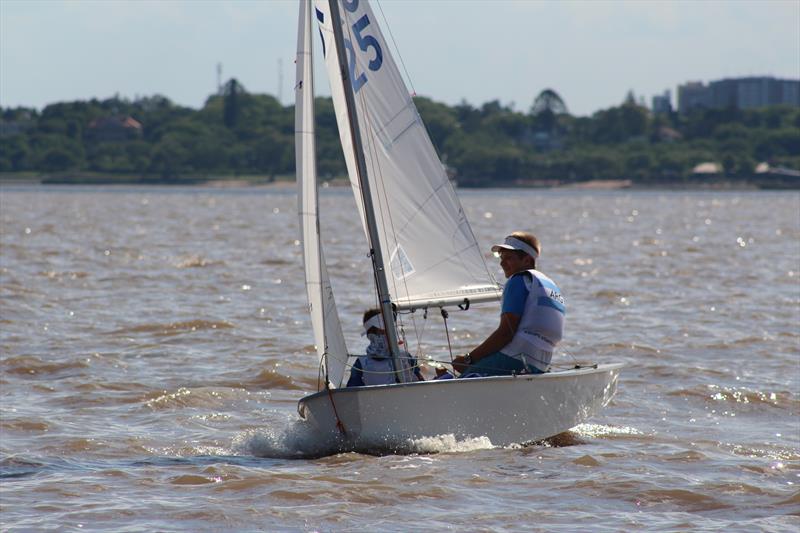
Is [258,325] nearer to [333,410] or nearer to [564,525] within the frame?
[333,410]

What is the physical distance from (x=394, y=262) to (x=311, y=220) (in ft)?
2.50

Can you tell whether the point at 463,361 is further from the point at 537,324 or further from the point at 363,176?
the point at 363,176

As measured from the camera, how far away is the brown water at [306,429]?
9.48m

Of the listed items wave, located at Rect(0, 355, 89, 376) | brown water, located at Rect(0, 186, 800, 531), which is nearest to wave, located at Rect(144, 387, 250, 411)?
brown water, located at Rect(0, 186, 800, 531)

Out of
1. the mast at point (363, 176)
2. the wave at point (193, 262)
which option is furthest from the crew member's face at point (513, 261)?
the wave at point (193, 262)

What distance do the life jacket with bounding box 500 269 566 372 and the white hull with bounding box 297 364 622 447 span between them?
0.20m

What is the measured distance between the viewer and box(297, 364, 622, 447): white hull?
1055 cm

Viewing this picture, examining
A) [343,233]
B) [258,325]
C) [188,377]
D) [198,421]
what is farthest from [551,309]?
[343,233]

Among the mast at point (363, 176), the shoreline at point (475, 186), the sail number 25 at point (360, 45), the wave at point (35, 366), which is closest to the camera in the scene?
the mast at point (363, 176)

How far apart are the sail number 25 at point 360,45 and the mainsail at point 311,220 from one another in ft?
1.01

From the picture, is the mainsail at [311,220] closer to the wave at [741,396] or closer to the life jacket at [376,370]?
the life jacket at [376,370]

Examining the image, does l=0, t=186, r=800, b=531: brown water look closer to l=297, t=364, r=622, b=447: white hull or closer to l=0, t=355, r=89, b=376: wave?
l=0, t=355, r=89, b=376: wave

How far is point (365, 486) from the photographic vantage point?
1003 cm

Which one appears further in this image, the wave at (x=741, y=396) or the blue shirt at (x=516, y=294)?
the wave at (x=741, y=396)
